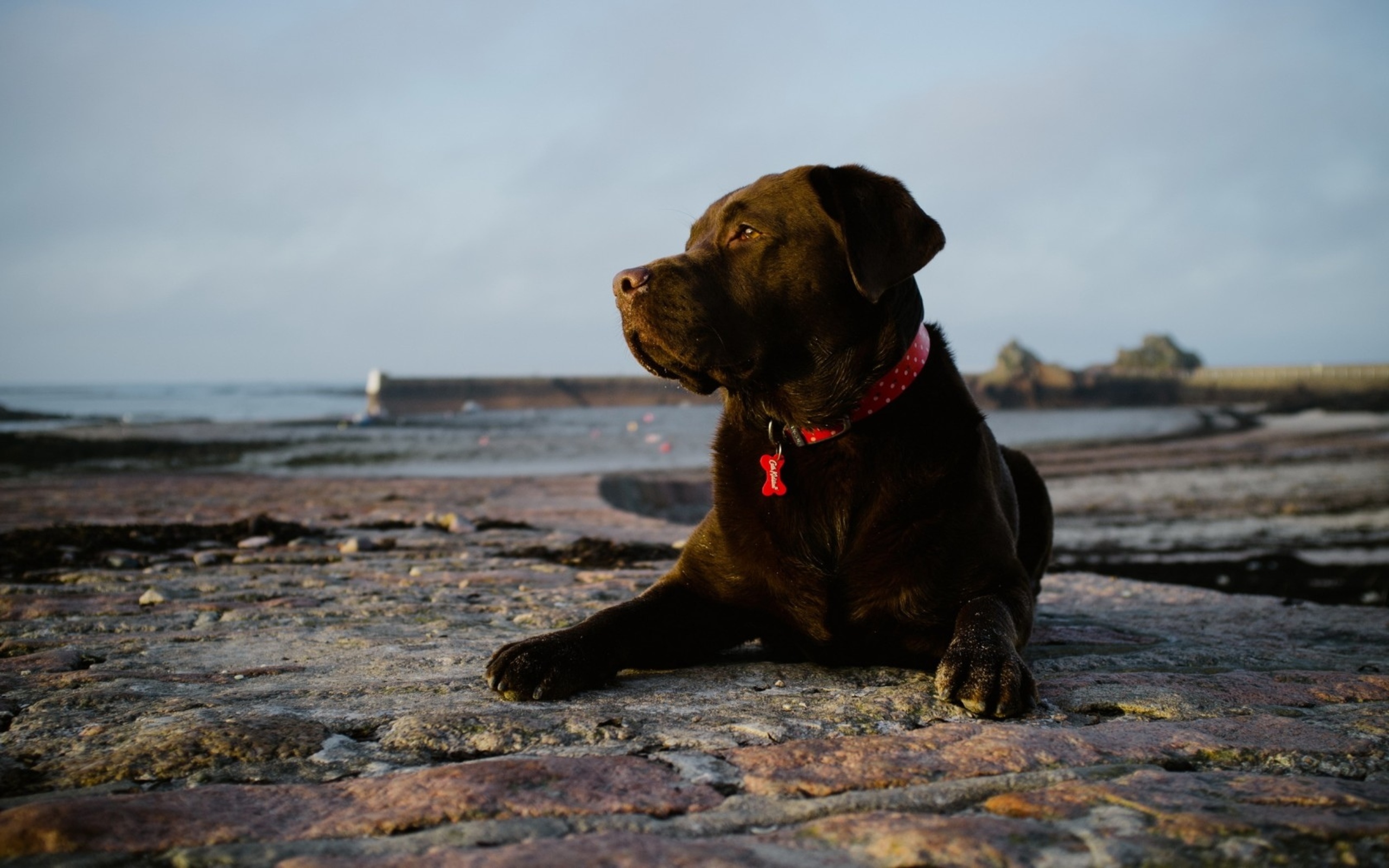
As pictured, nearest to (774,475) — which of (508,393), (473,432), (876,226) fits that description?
(876,226)

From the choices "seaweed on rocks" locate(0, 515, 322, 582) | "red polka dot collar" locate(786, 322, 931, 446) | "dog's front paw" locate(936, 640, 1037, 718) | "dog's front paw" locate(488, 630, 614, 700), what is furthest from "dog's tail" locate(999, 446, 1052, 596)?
"seaweed on rocks" locate(0, 515, 322, 582)

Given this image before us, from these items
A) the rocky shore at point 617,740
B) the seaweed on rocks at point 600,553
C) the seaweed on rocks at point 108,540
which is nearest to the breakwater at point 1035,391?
the seaweed on rocks at point 108,540

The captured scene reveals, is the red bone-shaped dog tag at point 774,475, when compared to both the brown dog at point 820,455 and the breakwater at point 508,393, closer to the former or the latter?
the brown dog at point 820,455

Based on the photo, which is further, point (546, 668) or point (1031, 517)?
point (1031, 517)

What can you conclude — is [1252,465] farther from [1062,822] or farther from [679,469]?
[1062,822]

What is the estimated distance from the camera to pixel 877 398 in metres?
2.98

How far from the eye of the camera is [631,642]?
289 cm

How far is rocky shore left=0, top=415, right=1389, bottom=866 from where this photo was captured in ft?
4.61

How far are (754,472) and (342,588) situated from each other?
8.43 feet

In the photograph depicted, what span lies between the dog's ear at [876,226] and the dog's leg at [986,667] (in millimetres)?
979

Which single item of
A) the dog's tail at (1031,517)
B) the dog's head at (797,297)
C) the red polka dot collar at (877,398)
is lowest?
the dog's tail at (1031,517)

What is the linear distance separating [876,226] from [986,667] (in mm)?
1366

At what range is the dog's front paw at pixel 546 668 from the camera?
251 centimetres

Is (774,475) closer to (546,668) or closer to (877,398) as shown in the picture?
(877,398)
